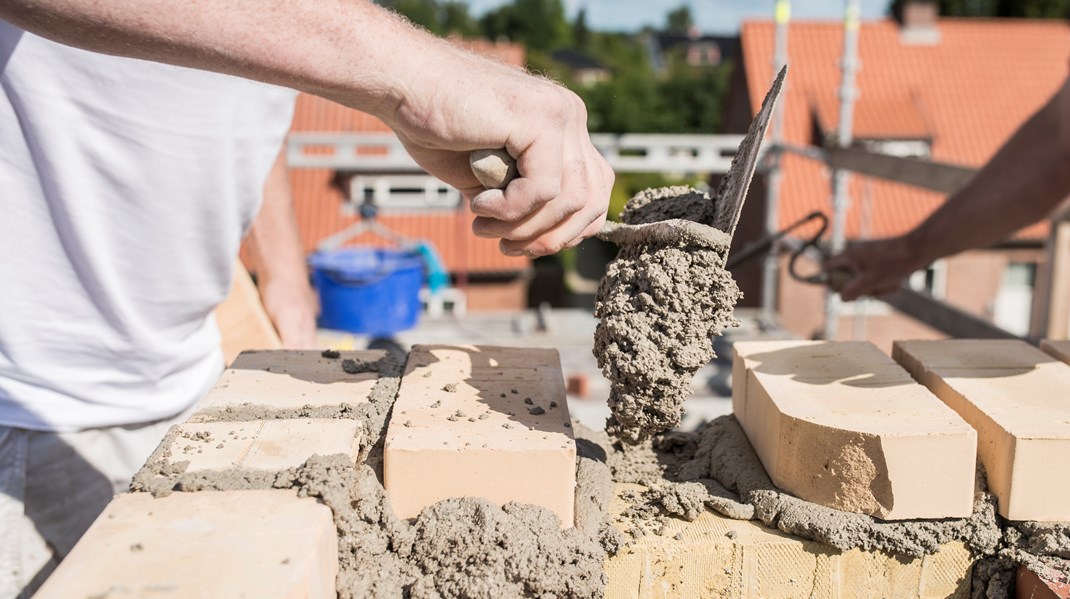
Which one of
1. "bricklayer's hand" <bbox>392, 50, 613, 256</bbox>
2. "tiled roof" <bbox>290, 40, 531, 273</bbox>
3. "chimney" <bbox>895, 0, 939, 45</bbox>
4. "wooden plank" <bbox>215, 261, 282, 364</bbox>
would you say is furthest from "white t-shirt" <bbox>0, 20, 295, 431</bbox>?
"chimney" <bbox>895, 0, 939, 45</bbox>

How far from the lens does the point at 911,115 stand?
57.7 ft

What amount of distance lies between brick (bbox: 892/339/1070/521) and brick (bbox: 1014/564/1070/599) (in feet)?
0.32

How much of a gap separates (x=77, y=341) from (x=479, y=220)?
1.15 meters

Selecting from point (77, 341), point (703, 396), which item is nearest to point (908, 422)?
point (77, 341)

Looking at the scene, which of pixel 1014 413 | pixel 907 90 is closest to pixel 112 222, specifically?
pixel 1014 413

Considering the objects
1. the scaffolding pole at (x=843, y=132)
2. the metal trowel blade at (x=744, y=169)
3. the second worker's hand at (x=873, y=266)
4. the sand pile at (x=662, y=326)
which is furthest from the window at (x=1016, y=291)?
the sand pile at (x=662, y=326)

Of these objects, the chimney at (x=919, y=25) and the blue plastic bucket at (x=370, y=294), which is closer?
the blue plastic bucket at (x=370, y=294)

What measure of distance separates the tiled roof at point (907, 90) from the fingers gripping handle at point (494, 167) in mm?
15283

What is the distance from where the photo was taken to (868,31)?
64.3ft

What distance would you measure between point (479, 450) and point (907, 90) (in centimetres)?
1902

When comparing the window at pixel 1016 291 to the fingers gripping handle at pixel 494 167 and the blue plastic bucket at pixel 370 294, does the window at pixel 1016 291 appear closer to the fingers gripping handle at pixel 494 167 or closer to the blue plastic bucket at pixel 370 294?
the blue plastic bucket at pixel 370 294

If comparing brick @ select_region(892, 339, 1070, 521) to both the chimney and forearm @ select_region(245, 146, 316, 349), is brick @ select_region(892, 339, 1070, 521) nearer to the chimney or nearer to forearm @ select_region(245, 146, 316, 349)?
forearm @ select_region(245, 146, 316, 349)

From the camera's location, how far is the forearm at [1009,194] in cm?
284

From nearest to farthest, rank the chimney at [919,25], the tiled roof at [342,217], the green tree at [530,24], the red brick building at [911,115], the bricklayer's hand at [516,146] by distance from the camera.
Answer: the bricklayer's hand at [516,146], the tiled roof at [342,217], the red brick building at [911,115], the chimney at [919,25], the green tree at [530,24]
